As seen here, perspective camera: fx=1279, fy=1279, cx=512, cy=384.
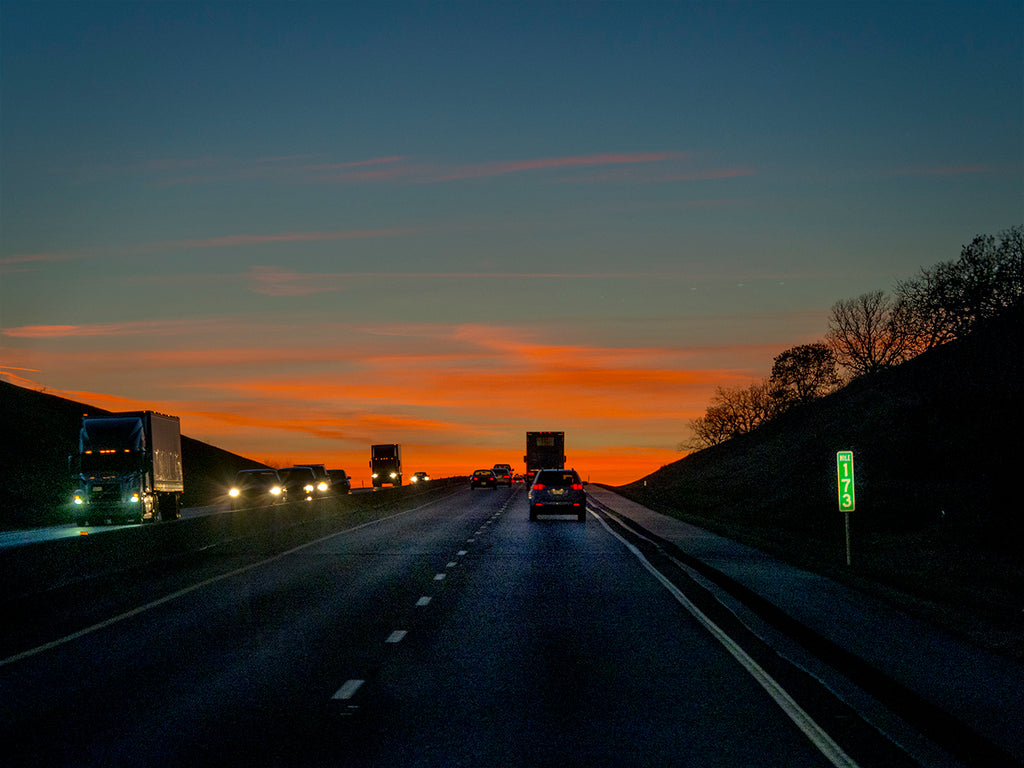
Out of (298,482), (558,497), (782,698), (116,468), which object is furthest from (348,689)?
(298,482)

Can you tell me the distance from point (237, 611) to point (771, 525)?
4346 centimetres

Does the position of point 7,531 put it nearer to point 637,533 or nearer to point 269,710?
point 637,533

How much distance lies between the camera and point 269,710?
9.70m

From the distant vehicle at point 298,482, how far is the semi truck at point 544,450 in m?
21.1

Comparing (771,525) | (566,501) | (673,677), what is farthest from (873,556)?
(673,677)

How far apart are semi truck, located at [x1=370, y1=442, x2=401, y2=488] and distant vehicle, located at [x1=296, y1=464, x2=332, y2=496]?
122 ft

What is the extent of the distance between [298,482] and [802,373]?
77.7 meters

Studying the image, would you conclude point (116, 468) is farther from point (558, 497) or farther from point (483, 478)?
point (483, 478)

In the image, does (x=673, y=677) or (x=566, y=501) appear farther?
(x=566, y=501)

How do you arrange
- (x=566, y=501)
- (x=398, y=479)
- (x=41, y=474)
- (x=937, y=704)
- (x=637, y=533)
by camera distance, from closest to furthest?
(x=937, y=704)
(x=637, y=533)
(x=566, y=501)
(x=41, y=474)
(x=398, y=479)

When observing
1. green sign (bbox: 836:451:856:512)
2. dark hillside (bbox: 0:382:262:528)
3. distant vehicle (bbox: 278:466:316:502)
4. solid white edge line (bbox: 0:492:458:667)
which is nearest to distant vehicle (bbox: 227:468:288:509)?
distant vehicle (bbox: 278:466:316:502)

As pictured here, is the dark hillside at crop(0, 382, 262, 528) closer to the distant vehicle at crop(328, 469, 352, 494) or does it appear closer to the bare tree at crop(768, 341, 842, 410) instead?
the distant vehicle at crop(328, 469, 352, 494)

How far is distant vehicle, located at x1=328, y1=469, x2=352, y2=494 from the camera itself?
7969 centimetres

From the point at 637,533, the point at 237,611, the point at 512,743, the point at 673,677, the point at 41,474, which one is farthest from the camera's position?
the point at 41,474
